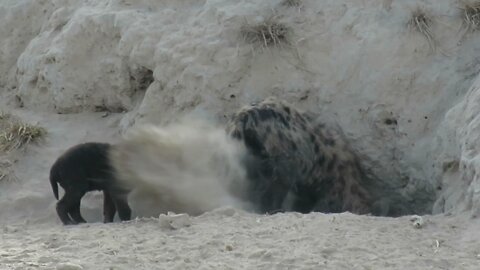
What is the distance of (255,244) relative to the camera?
456cm

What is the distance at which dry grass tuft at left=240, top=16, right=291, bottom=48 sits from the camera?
6.73 meters

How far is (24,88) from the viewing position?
7871 millimetres

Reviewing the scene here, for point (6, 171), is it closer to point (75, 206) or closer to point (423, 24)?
point (75, 206)

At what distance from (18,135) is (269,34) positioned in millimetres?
2081

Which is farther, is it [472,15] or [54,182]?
[472,15]

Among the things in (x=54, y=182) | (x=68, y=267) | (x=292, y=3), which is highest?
(x=292, y=3)

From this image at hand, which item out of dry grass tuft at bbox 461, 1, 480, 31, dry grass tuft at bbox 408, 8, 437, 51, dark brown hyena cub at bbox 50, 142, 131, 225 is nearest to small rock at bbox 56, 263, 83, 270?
dark brown hyena cub at bbox 50, 142, 131, 225

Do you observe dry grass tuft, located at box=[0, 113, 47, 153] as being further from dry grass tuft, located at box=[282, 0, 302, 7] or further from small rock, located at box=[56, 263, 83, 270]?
A: small rock, located at box=[56, 263, 83, 270]

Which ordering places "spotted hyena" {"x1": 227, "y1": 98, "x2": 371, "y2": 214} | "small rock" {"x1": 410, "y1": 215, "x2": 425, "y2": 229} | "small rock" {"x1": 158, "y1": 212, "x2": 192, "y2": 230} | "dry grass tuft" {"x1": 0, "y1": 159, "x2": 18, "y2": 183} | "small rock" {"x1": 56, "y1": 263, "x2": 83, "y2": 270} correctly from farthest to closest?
"dry grass tuft" {"x1": 0, "y1": 159, "x2": 18, "y2": 183}, "spotted hyena" {"x1": 227, "y1": 98, "x2": 371, "y2": 214}, "small rock" {"x1": 158, "y1": 212, "x2": 192, "y2": 230}, "small rock" {"x1": 410, "y1": 215, "x2": 425, "y2": 229}, "small rock" {"x1": 56, "y1": 263, "x2": 83, "y2": 270}

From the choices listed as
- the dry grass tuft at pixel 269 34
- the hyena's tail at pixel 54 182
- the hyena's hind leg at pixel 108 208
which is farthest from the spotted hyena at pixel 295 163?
the hyena's tail at pixel 54 182

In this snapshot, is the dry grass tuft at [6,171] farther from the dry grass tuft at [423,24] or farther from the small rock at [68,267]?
the dry grass tuft at [423,24]

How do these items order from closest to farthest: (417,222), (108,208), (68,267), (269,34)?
Answer: (68,267) → (417,222) → (108,208) → (269,34)

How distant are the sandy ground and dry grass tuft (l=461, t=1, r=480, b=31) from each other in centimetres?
179

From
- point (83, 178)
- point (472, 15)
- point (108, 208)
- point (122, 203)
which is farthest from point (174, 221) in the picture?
point (472, 15)
